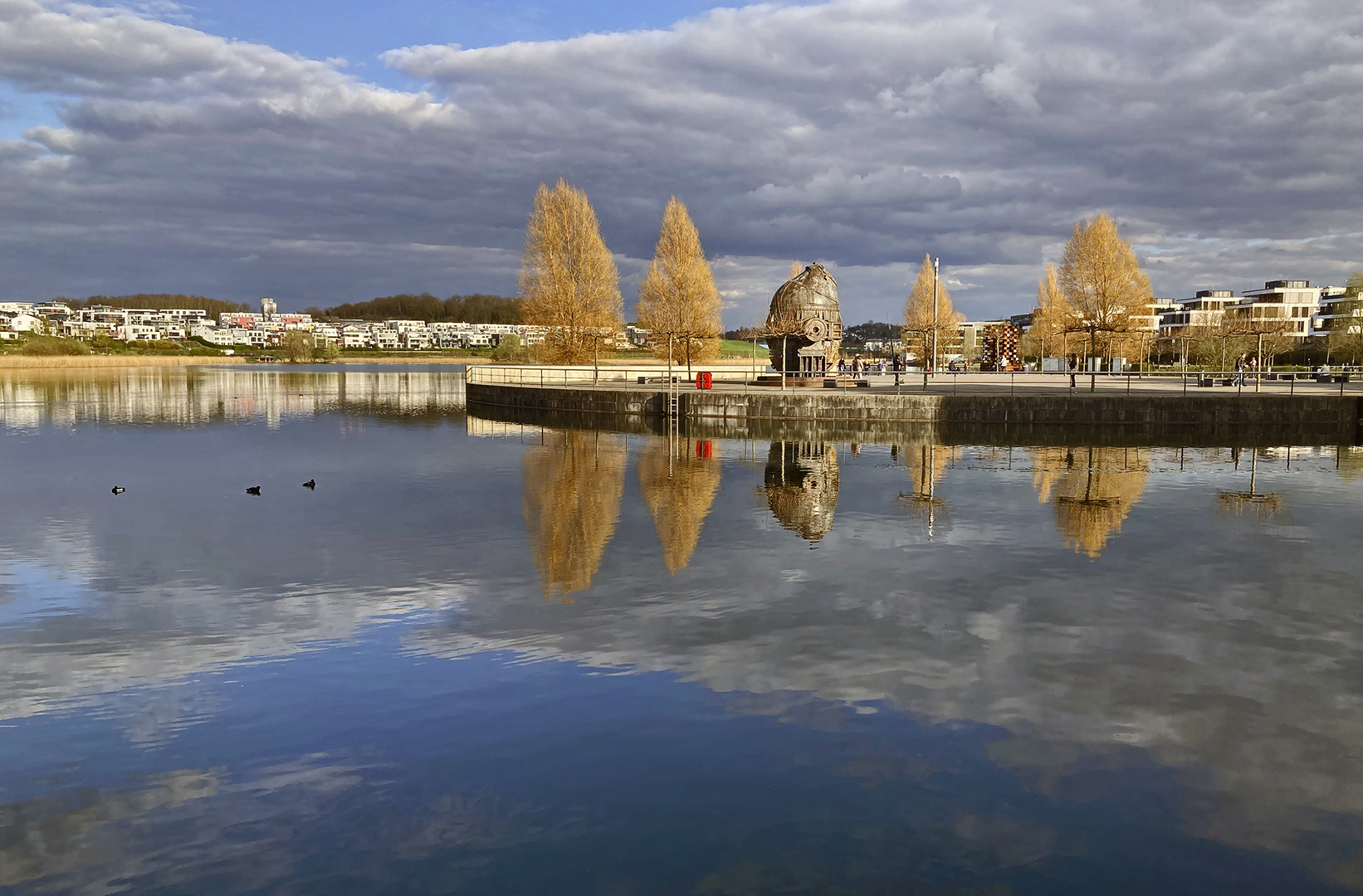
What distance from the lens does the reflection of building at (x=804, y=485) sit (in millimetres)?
16875

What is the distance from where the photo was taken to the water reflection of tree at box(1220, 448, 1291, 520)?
17.8 meters

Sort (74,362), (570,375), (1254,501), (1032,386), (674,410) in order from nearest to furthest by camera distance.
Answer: (1254,501)
(674,410)
(1032,386)
(570,375)
(74,362)

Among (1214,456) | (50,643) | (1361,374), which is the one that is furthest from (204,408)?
(1361,374)

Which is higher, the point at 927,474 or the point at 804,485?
the point at 927,474

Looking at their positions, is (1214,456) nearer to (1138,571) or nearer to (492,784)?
(1138,571)

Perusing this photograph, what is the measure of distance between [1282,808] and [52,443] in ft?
110

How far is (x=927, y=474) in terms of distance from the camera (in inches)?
920

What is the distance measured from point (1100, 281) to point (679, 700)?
62.8 meters

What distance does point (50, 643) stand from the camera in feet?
31.2

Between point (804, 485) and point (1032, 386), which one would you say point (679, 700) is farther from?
point (1032, 386)

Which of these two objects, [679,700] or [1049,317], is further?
[1049,317]

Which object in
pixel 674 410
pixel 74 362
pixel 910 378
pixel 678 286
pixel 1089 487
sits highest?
pixel 678 286

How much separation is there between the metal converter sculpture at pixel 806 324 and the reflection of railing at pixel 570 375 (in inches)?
224

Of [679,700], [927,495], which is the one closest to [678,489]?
[927,495]
